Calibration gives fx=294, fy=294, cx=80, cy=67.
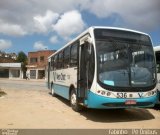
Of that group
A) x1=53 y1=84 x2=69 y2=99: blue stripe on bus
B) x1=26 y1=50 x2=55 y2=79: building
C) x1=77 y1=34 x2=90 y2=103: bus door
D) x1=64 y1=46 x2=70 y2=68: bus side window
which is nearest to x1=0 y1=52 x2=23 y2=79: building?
x1=26 y1=50 x2=55 y2=79: building

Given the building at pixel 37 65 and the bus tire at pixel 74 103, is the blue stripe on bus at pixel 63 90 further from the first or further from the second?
the building at pixel 37 65

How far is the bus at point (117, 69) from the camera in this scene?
1023 centimetres

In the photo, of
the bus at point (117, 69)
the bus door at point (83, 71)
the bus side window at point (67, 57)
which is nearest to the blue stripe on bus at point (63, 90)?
the bus side window at point (67, 57)

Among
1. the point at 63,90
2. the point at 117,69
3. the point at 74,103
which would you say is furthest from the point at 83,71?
the point at 63,90

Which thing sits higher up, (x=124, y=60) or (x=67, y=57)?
(x=67, y=57)

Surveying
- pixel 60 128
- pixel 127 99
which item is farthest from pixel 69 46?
pixel 60 128

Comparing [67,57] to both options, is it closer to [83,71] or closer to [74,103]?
[74,103]

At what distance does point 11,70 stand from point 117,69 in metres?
71.9

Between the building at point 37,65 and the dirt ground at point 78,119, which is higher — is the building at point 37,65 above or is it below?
above

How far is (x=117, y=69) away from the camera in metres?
10.5

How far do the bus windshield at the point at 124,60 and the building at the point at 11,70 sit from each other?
70.3 metres

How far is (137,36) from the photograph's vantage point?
11359mm

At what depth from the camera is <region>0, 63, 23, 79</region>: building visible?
260 feet

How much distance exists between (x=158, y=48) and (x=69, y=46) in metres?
4.34
